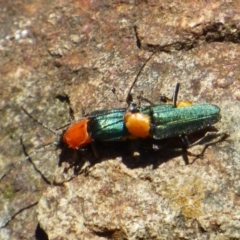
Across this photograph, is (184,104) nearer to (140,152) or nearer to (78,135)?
(140,152)

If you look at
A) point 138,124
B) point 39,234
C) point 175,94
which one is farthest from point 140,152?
point 39,234

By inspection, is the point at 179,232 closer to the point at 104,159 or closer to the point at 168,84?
the point at 104,159

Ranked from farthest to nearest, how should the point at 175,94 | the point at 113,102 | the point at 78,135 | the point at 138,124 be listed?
the point at 113,102
the point at 78,135
the point at 175,94
the point at 138,124

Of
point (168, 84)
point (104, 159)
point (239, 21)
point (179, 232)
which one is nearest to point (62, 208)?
point (104, 159)

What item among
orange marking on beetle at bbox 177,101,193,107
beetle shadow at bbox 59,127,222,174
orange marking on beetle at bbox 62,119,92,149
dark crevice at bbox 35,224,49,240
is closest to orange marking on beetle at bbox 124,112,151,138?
beetle shadow at bbox 59,127,222,174

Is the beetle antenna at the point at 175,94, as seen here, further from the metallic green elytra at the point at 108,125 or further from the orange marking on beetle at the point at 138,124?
the metallic green elytra at the point at 108,125

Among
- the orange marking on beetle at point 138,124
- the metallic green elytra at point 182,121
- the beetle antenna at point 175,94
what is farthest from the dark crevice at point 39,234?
the beetle antenna at point 175,94

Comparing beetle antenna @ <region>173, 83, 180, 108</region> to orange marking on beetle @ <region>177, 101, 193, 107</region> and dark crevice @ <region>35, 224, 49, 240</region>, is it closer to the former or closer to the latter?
orange marking on beetle @ <region>177, 101, 193, 107</region>
